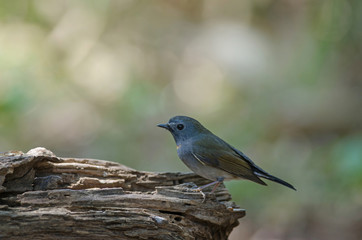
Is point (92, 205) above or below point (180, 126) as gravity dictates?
below

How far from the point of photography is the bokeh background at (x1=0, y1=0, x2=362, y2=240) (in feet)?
22.0

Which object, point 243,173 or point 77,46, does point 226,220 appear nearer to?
point 243,173

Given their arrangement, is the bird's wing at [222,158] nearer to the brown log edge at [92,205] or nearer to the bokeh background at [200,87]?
the brown log edge at [92,205]

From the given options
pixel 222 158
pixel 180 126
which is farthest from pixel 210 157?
pixel 180 126

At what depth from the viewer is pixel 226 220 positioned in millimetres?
3578

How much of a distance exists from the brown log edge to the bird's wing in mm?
565

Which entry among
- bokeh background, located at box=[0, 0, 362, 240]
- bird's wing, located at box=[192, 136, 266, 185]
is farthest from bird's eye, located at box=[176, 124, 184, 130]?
bokeh background, located at box=[0, 0, 362, 240]

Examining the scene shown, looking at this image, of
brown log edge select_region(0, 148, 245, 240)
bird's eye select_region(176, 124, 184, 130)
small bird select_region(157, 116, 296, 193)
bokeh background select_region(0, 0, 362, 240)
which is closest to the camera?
brown log edge select_region(0, 148, 245, 240)

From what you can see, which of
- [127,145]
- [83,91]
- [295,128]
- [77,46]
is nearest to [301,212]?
[295,128]

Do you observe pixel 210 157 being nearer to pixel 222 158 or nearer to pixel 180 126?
pixel 222 158

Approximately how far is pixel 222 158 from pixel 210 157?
0.40 feet

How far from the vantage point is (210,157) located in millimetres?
4316

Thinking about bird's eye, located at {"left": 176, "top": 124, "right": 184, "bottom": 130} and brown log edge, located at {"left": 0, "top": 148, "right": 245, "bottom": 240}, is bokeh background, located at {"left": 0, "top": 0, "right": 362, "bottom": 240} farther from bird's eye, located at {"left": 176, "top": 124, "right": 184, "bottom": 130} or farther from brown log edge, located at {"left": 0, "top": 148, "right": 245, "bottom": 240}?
brown log edge, located at {"left": 0, "top": 148, "right": 245, "bottom": 240}

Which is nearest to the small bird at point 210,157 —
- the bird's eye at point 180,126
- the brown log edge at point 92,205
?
the bird's eye at point 180,126
